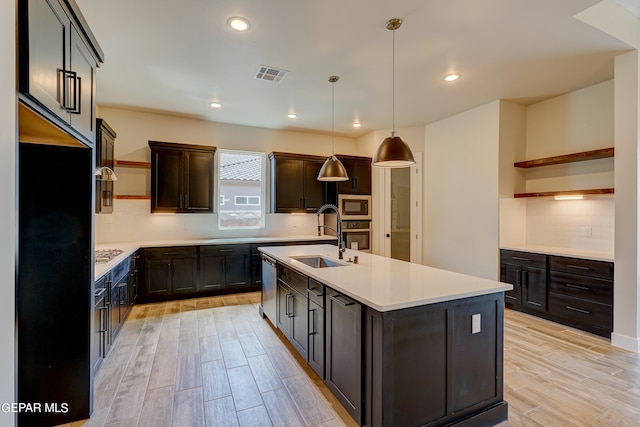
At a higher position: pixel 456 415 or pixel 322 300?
pixel 322 300

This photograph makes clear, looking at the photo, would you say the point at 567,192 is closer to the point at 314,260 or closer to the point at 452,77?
the point at 452,77

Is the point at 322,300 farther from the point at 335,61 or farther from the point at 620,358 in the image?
the point at 620,358

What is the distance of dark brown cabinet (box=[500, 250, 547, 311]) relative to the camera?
393cm

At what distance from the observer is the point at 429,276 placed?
236cm

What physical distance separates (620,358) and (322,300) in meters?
3.00

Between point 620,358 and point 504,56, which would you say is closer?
point 620,358

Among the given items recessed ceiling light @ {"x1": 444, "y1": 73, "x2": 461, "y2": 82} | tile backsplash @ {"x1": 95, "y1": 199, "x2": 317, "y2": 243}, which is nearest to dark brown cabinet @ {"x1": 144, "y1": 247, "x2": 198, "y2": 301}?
tile backsplash @ {"x1": 95, "y1": 199, "x2": 317, "y2": 243}

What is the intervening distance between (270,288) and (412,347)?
86.5 inches

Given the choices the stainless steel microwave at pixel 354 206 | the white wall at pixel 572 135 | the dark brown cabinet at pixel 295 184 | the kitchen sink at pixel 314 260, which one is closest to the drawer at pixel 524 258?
the white wall at pixel 572 135

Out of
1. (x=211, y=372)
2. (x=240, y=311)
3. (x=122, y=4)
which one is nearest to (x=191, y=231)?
(x=240, y=311)

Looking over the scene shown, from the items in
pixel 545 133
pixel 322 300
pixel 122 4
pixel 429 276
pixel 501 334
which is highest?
pixel 122 4

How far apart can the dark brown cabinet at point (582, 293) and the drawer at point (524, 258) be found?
0.10 metres

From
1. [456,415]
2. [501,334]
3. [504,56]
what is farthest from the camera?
[504,56]

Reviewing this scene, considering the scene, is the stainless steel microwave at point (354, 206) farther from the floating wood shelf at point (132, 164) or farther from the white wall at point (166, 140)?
the floating wood shelf at point (132, 164)
